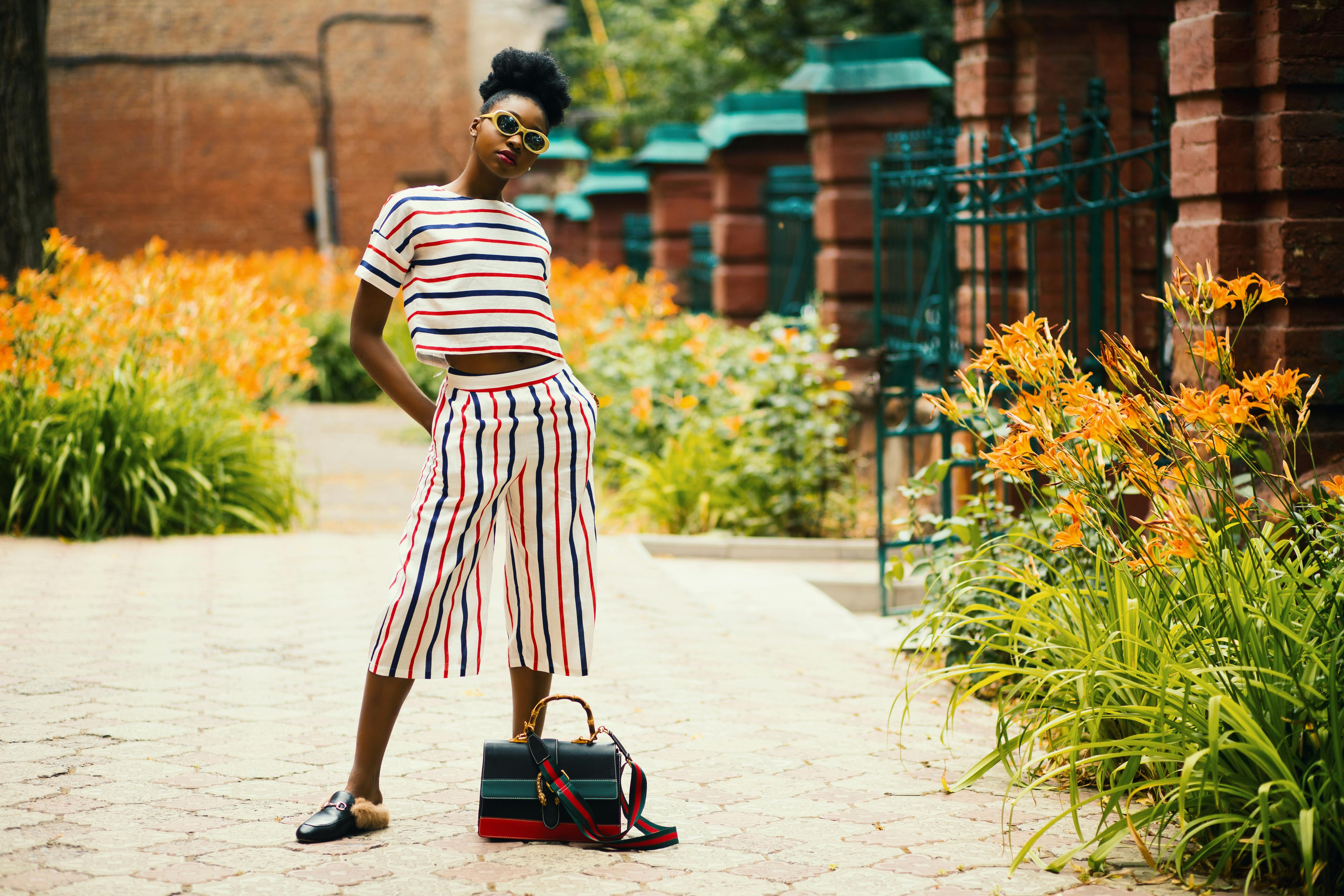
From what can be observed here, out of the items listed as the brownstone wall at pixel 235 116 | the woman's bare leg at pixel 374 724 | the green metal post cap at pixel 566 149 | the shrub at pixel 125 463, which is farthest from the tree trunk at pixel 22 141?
the brownstone wall at pixel 235 116

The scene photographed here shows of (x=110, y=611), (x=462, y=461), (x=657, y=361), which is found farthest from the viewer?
(x=657, y=361)

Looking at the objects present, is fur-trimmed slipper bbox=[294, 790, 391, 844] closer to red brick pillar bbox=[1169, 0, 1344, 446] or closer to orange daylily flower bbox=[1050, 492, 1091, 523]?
orange daylily flower bbox=[1050, 492, 1091, 523]

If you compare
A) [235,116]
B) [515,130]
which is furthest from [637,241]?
[515,130]

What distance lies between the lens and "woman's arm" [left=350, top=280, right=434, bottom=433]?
3.49 m

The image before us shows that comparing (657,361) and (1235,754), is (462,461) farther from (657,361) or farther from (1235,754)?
(657,361)

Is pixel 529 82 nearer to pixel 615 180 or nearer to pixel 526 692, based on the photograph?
pixel 526 692

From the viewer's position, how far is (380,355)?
139 inches

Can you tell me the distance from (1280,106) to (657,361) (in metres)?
5.79

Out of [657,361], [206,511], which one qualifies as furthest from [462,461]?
[657,361]

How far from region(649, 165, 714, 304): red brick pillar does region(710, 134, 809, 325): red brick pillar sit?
2093 mm

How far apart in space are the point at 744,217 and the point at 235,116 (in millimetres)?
17035

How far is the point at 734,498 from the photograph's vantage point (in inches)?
337

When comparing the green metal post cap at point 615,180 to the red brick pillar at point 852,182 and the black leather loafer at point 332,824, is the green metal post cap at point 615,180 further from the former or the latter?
the black leather loafer at point 332,824

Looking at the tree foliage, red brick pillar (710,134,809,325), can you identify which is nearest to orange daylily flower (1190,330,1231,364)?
red brick pillar (710,134,809,325)
